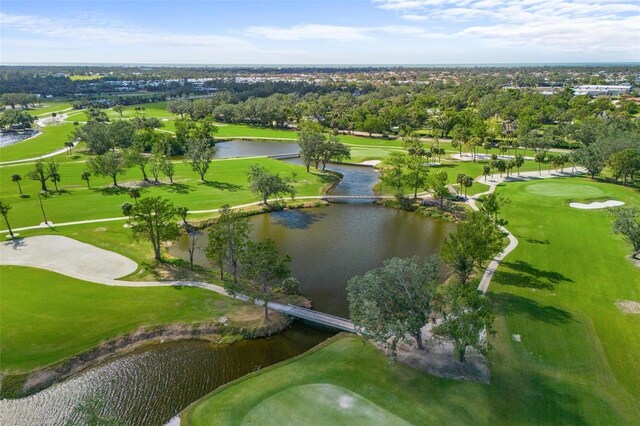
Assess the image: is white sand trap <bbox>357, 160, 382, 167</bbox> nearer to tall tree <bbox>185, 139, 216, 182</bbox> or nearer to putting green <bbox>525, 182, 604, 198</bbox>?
putting green <bbox>525, 182, 604, 198</bbox>

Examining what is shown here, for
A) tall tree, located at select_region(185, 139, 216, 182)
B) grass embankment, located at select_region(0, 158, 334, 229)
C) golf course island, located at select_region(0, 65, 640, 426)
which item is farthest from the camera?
tall tree, located at select_region(185, 139, 216, 182)

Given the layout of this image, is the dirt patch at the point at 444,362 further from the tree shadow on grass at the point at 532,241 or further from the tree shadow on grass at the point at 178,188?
the tree shadow on grass at the point at 178,188

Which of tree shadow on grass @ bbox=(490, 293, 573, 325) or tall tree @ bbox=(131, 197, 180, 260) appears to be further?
tall tree @ bbox=(131, 197, 180, 260)

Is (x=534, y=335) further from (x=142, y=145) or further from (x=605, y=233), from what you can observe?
(x=142, y=145)

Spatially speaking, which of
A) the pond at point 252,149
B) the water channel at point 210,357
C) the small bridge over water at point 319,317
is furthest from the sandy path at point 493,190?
the pond at point 252,149

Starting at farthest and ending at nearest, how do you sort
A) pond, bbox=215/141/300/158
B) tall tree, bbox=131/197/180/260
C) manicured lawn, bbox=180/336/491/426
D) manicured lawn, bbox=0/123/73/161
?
pond, bbox=215/141/300/158
manicured lawn, bbox=0/123/73/161
tall tree, bbox=131/197/180/260
manicured lawn, bbox=180/336/491/426

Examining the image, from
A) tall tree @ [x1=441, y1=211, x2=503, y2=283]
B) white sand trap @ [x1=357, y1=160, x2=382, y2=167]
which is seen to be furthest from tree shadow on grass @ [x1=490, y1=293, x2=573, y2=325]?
white sand trap @ [x1=357, y1=160, x2=382, y2=167]
